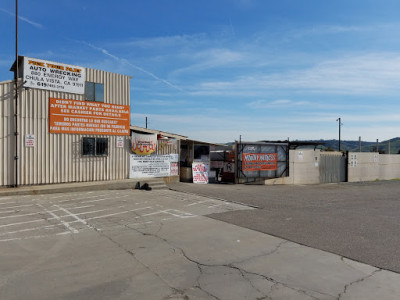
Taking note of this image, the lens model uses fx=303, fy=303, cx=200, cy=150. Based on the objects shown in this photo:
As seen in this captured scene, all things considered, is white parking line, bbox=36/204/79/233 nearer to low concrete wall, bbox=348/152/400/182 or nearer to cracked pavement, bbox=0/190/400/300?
cracked pavement, bbox=0/190/400/300

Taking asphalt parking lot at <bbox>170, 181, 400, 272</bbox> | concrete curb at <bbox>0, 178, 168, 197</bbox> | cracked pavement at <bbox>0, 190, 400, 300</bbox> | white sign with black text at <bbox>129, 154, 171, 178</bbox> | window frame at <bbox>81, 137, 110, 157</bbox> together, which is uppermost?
window frame at <bbox>81, 137, 110, 157</bbox>

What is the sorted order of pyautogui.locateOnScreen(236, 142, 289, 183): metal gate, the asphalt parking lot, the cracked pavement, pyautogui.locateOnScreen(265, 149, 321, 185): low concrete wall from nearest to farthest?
the cracked pavement
the asphalt parking lot
pyautogui.locateOnScreen(236, 142, 289, 183): metal gate
pyautogui.locateOnScreen(265, 149, 321, 185): low concrete wall

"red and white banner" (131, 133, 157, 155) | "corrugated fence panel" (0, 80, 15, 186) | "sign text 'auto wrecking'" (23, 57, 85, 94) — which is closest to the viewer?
"corrugated fence panel" (0, 80, 15, 186)

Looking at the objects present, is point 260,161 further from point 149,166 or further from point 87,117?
point 87,117

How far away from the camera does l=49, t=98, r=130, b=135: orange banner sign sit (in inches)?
574

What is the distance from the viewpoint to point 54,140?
14523 mm

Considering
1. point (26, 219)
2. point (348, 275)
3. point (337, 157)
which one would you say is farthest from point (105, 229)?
point (337, 157)

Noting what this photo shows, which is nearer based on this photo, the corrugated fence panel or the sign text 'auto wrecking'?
the corrugated fence panel

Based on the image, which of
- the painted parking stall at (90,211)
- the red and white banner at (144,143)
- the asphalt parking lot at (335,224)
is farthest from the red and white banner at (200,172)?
the asphalt parking lot at (335,224)

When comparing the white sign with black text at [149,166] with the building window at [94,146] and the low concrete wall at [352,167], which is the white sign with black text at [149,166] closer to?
the building window at [94,146]

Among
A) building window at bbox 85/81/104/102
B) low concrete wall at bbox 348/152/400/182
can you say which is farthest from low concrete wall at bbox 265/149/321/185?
building window at bbox 85/81/104/102

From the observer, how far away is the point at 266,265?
17.7ft

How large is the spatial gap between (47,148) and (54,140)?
498 millimetres

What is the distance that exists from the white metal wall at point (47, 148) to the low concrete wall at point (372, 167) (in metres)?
20.5
